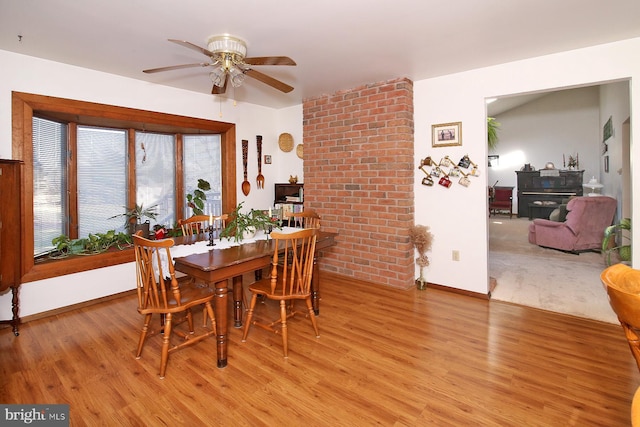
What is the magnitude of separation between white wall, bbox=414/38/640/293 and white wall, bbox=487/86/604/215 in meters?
7.29

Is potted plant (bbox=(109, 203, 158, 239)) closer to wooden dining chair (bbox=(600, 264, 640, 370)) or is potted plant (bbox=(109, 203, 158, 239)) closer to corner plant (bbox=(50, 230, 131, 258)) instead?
corner plant (bbox=(50, 230, 131, 258))

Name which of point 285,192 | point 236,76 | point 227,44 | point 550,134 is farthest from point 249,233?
point 550,134

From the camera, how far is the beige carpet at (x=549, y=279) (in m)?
3.11

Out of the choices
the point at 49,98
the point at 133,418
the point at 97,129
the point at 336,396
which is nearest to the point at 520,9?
the point at 336,396

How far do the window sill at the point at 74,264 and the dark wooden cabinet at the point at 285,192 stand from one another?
2.18 m

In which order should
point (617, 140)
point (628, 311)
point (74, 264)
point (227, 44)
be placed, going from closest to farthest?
1. point (628, 311)
2. point (227, 44)
3. point (74, 264)
4. point (617, 140)

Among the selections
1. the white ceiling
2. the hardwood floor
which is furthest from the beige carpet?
the white ceiling

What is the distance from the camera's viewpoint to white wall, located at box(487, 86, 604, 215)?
8461mm

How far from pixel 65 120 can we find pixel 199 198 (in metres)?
1.65

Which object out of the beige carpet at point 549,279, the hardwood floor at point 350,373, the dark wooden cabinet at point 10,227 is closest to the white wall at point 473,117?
the beige carpet at point 549,279

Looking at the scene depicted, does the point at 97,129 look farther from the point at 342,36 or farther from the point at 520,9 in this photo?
the point at 520,9

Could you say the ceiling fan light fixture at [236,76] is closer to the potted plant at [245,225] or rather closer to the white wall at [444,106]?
the potted plant at [245,225]

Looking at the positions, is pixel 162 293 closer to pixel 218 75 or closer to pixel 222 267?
pixel 222 267

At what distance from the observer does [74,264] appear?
10.4ft
